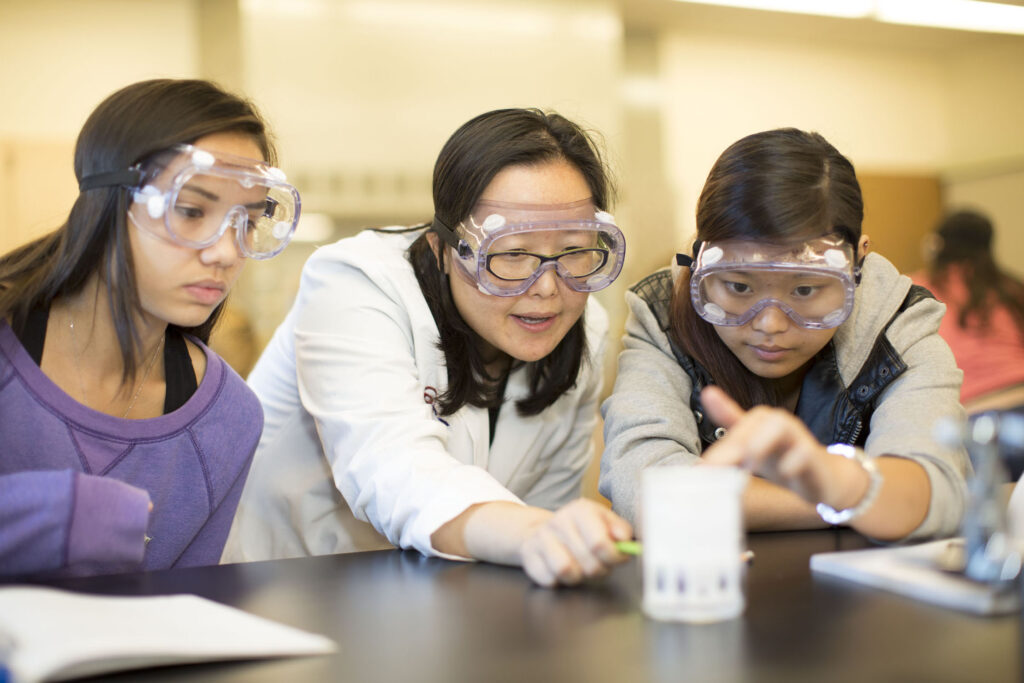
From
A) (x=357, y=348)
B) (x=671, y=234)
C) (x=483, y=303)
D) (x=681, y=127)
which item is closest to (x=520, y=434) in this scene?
(x=483, y=303)

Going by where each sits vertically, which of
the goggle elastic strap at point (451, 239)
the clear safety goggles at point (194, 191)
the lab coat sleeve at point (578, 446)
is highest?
the clear safety goggles at point (194, 191)

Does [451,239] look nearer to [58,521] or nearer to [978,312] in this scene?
[58,521]

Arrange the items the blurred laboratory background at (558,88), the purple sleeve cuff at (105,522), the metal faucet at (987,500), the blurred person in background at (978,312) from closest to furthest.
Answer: the metal faucet at (987,500) → the purple sleeve cuff at (105,522) → the blurred person in background at (978,312) → the blurred laboratory background at (558,88)

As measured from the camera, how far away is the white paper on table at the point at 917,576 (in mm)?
880

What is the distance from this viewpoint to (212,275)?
4.85 feet

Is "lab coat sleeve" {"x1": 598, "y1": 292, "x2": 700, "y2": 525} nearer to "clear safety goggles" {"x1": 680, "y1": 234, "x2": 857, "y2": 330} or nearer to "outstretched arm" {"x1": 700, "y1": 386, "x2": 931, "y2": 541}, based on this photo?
"clear safety goggles" {"x1": 680, "y1": 234, "x2": 857, "y2": 330}

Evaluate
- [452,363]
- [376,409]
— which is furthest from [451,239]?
[376,409]

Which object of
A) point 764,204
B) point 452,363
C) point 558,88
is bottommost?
point 452,363

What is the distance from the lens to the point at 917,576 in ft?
3.17

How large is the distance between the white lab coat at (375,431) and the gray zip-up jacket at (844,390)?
0.22m

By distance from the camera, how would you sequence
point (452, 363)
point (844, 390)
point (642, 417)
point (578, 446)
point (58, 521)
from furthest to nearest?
point (578, 446) < point (452, 363) < point (844, 390) < point (642, 417) < point (58, 521)

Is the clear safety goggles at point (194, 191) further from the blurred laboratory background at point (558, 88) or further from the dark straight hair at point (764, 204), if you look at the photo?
the blurred laboratory background at point (558, 88)

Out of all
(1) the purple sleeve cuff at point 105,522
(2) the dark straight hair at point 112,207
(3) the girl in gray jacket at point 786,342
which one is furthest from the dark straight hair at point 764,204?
(1) the purple sleeve cuff at point 105,522

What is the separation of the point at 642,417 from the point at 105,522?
782mm
